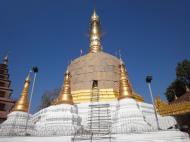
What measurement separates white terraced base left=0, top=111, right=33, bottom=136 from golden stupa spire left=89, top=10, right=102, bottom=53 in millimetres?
13978

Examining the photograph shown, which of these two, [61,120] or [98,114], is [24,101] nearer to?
[61,120]

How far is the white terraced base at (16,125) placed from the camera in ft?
57.7

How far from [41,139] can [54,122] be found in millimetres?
3055

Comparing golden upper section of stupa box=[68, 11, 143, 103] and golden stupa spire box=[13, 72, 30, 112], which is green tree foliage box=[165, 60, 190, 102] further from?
golden stupa spire box=[13, 72, 30, 112]

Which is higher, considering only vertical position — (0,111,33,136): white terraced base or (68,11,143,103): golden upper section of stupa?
(68,11,143,103): golden upper section of stupa

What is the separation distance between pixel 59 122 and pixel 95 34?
18526 millimetres

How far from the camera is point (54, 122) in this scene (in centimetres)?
1750

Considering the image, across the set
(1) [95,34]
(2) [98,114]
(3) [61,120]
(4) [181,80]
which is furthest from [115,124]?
(1) [95,34]

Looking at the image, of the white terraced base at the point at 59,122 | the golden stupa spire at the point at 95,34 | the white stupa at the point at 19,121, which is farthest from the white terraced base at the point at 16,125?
the golden stupa spire at the point at 95,34

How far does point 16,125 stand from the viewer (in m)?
18.4

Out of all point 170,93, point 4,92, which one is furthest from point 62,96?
point 170,93

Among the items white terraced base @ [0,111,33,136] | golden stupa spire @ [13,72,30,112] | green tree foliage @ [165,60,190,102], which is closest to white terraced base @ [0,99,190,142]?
Result: white terraced base @ [0,111,33,136]

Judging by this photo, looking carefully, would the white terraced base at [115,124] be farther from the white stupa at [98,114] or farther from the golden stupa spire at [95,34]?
the golden stupa spire at [95,34]

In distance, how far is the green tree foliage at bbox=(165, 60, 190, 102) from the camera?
28.7 m
